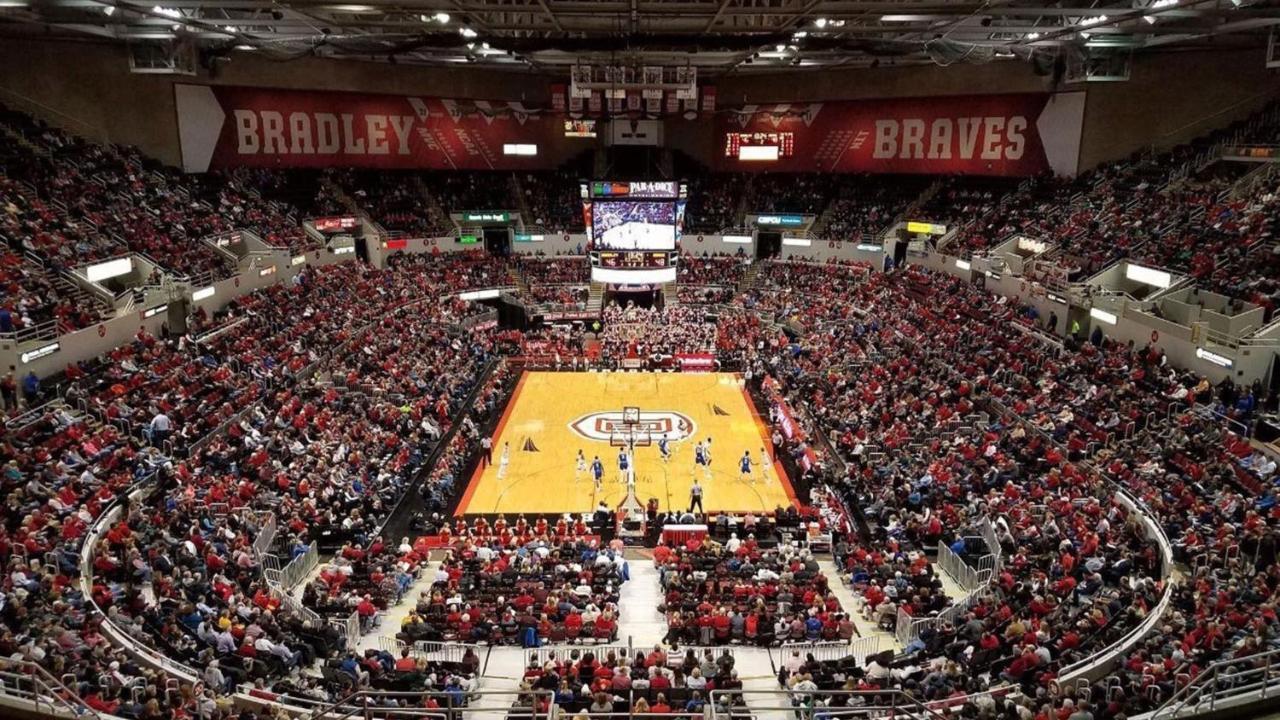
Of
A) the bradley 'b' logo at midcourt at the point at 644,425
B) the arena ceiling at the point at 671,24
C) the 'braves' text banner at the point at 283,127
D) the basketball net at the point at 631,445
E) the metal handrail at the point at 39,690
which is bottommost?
the bradley 'b' logo at midcourt at the point at 644,425

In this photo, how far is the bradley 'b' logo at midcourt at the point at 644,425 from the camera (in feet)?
96.2

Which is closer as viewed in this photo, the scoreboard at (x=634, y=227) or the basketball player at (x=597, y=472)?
the basketball player at (x=597, y=472)

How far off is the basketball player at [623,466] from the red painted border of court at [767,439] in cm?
451

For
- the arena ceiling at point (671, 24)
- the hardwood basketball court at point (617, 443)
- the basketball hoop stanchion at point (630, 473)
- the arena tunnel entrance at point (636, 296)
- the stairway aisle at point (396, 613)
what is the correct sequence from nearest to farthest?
the stairway aisle at point (396, 613), the basketball hoop stanchion at point (630, 473), the arena ceiling at point (671, 24), the hardwood basketball court at point (617, 443), the arena tunnel entrance at point (636, 296)

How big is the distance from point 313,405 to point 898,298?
80.5ft

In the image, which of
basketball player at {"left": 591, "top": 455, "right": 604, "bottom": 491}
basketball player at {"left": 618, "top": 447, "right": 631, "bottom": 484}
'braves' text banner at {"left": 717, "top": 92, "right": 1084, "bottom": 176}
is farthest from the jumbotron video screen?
basketball player at {"left": 591, "top": 455, "right": 604, "bottom": 491}

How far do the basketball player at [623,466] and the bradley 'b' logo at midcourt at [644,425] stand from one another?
216cm

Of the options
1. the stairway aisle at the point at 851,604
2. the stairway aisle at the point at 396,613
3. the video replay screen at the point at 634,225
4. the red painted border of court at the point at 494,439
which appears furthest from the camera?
the video replay screen at the point at 634,225

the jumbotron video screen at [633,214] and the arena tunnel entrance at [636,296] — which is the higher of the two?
the jumbotron video screen at [633,214]

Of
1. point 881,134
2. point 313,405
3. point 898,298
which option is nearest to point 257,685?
point 313,405

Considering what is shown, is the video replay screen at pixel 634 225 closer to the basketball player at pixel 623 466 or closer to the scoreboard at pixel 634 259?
the scoreboard at pixel 634 259

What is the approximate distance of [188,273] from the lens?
29594mm

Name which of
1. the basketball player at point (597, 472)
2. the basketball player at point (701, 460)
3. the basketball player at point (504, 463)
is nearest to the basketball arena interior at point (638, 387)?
the basketball player at point (504, 463)

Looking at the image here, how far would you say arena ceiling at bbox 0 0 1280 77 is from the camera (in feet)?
73.0
